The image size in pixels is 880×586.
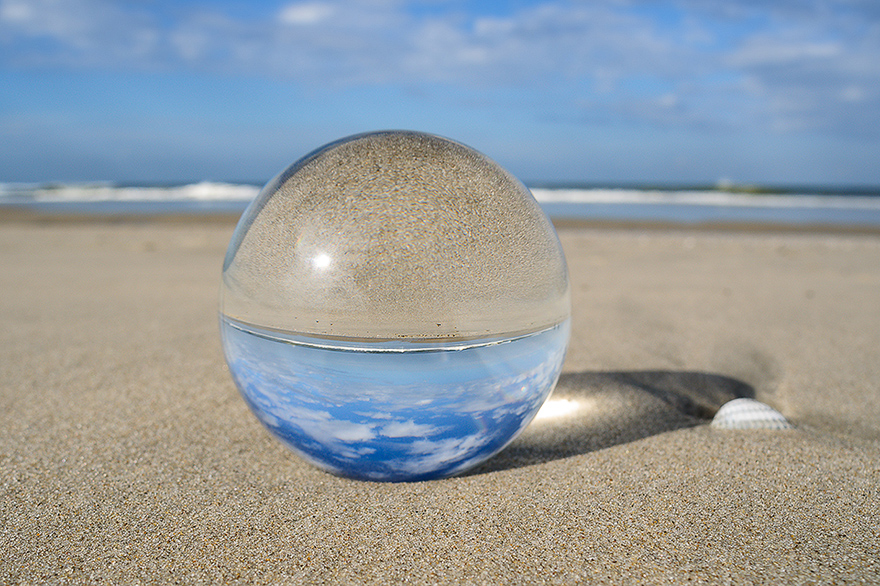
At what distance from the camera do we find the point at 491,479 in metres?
2.31

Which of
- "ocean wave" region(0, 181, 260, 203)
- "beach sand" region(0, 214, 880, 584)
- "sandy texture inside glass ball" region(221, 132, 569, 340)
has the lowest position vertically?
"beach sand" region(0, 214, 880, 584)

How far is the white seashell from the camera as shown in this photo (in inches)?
108

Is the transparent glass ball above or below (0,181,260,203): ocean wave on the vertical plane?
below

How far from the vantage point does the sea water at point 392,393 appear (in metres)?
1.92

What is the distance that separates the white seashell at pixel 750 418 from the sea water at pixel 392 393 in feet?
3.51

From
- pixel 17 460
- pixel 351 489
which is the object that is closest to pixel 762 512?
pixel 351 489

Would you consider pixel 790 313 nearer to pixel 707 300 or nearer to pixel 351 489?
pixel 707 300

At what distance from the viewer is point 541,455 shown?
99.5 inches

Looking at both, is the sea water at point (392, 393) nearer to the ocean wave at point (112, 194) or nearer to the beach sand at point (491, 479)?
the beach sand at point (491, 479)

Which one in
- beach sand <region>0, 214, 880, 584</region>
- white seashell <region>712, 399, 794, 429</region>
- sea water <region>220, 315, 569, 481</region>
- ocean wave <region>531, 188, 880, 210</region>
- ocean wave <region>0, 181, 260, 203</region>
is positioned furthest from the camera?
ocean wave <region>0, 181, 260, 203</region>

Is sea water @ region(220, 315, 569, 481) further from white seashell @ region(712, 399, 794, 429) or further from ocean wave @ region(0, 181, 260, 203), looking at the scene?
ocean wave @ region(0, 181, 260, 203)

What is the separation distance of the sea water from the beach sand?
0.18 metres

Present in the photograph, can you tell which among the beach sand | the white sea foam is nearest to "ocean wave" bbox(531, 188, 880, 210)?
the white sea foam

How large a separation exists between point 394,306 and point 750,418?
5.94ft
